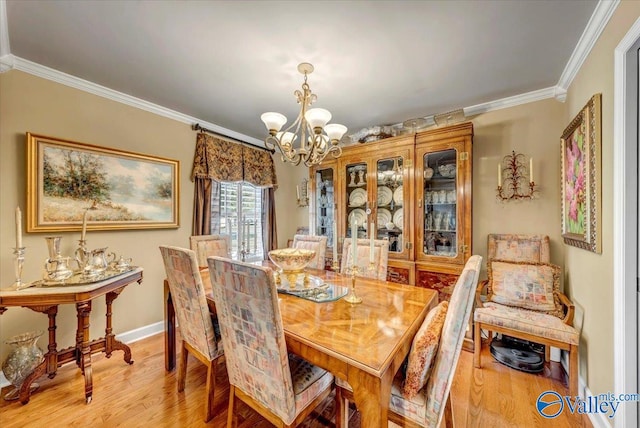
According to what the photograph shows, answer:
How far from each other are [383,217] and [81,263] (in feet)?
9.67

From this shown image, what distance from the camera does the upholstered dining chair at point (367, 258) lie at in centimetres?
224

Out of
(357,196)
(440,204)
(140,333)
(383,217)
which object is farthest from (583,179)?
(140,333)

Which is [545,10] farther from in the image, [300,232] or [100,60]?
[300,232]

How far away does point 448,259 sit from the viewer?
2.55m

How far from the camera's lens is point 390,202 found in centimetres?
300

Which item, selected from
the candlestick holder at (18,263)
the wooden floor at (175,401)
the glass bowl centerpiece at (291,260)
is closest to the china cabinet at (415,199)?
the glass bowl centerpiece at (291,260)

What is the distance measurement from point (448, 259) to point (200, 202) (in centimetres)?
290

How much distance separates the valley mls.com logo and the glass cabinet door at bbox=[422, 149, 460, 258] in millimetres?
1201

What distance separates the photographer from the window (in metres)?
3.41

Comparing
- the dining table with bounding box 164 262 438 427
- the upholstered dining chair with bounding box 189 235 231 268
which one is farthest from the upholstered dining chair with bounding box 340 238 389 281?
the upholstered dining chair with bounding box 189 235 231 268

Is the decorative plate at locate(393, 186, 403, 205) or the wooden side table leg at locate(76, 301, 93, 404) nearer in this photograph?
the wooden side table leg at locate(76, 301, 93, 404)

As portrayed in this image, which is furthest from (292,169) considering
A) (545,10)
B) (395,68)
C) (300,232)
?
(545,10)

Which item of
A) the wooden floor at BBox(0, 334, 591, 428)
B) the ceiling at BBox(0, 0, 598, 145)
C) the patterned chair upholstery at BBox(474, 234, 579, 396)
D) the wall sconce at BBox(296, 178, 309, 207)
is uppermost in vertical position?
the ceiling at BBox(0, 0, 598, 145)

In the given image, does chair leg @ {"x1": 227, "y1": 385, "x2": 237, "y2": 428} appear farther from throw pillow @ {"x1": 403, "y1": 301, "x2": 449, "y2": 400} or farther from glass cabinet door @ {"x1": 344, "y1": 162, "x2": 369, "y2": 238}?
glass cabinet door @ {"x1": 344, "y1": 162, "x2": 369, "y2": 238}
